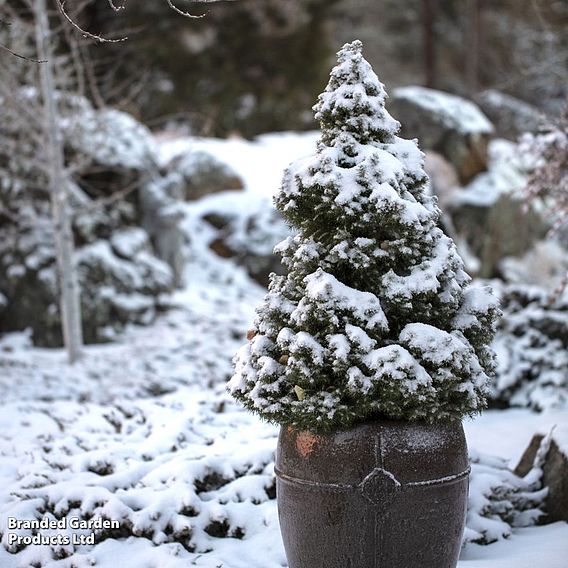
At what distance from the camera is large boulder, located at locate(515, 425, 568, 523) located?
438 cm

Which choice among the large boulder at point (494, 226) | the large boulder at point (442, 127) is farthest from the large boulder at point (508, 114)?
the large boulder at point (494, 226)

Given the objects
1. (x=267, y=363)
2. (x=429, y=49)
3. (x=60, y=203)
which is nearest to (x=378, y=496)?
(x=267, y=363)

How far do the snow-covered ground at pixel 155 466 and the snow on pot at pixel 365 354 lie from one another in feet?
2.78

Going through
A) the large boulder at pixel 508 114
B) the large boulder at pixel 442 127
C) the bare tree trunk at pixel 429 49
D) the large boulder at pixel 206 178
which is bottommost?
the large boulder at pixel 206 178

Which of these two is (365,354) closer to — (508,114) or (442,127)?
(442,127)

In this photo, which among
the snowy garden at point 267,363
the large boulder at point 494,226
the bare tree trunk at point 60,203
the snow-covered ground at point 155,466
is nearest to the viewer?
the snowy garden at point 267,363

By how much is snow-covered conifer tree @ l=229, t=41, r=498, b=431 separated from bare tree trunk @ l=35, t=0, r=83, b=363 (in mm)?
5605

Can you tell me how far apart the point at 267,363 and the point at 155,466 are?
5.68 feet

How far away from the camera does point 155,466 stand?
4.73 m

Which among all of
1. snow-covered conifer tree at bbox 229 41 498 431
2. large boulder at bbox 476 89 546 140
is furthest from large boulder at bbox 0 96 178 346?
large boulder at bbox 476 89 546 140

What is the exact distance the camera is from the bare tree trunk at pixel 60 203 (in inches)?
335

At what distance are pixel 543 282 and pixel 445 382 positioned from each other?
31.1 ft

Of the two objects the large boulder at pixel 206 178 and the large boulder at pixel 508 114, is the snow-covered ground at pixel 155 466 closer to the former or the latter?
the large boulder at pixel 206 178

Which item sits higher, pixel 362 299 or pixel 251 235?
pixel 251 235
